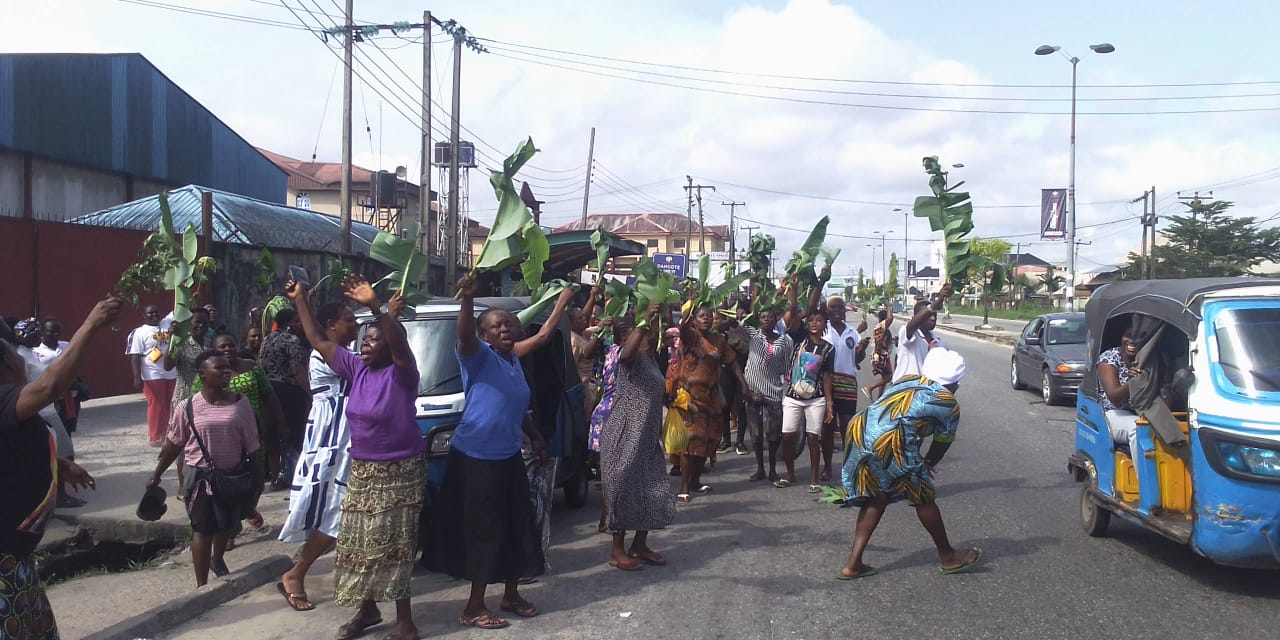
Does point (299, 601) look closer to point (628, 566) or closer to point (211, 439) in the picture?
point (211, 439)

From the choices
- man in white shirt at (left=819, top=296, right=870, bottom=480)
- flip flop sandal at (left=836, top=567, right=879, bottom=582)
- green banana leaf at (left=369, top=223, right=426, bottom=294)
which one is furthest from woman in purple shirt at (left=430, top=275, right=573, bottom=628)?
man in white shirt at (left=819, top=296, right=870, bottom=480)

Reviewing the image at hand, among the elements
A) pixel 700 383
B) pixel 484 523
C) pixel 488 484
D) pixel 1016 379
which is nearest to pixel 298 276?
pixel 488 484

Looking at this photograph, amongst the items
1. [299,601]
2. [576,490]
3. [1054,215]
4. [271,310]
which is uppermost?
[1054,215]

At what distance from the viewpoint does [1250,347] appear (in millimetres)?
5504

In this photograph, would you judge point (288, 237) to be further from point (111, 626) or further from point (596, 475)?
point (111, 626)

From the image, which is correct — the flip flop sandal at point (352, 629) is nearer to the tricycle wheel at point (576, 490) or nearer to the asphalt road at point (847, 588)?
the asphalt road at point (847, 588)

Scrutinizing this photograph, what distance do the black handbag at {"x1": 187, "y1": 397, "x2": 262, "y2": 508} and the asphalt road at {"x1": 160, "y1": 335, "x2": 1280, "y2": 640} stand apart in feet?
2.16

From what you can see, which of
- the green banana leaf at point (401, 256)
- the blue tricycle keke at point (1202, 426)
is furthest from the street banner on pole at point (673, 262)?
the green banana leaf at point (401, 256)

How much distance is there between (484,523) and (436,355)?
2.01 m

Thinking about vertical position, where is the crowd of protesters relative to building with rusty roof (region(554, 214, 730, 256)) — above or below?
below

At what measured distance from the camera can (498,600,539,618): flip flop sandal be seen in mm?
5324

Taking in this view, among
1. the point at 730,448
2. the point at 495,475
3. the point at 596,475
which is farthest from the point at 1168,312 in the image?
the point at 730,448

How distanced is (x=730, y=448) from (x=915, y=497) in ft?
18.9

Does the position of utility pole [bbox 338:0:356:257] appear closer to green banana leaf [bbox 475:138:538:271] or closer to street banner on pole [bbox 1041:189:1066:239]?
green banana leaf [bbox 475:138:538:271]
